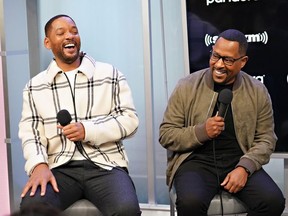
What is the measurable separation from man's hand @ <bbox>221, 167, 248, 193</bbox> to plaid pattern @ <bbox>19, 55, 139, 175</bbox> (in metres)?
0.51

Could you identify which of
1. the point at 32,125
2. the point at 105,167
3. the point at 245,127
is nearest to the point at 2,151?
the point at 32,125

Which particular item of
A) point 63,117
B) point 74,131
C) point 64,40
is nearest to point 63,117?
point 63,117

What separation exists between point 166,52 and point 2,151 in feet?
4.15

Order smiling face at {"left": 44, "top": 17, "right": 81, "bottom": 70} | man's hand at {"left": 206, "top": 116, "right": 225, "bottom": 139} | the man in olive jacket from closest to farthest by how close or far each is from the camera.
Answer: man's hand at {"left": 206, "top": 116, "right": 225, "bottom": 139}, the man in olive jacket, smiling face at {"left": 44, "top": 17, "right": 81, "bottom": 70}

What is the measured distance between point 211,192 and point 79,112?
74 cm

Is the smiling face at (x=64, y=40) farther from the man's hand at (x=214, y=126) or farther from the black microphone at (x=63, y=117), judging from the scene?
the man's hand at (x=214, y=126)

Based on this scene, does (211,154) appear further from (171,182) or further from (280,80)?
(280,80)

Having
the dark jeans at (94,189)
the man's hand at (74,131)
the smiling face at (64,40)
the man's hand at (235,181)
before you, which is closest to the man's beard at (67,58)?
the smiling face at (64,40)

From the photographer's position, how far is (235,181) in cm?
228

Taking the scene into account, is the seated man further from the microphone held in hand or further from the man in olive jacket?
Result: the man in olive jacket

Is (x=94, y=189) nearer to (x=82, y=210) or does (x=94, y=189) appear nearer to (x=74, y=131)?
(x=82, y=210)

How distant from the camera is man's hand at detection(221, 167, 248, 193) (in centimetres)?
229

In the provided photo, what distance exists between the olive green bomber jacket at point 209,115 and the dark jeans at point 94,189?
31cm

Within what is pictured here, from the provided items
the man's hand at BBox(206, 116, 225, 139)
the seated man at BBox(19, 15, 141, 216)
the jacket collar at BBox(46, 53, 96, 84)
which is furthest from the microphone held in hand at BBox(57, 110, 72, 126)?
the man's hand at BBox(206, 116, 225, 139)
